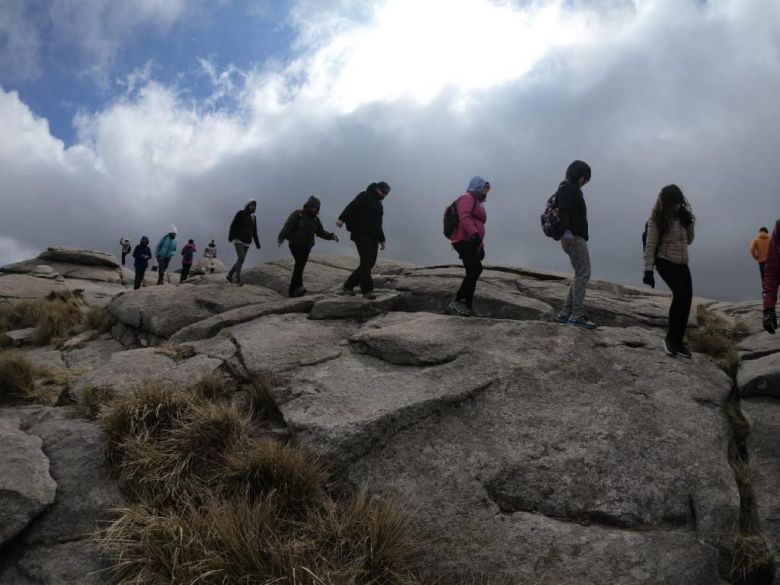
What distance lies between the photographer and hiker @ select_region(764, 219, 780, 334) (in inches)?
281

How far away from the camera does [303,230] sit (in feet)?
44.0

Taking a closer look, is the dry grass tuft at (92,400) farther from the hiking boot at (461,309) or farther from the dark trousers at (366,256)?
the hiking boot at (461,309)

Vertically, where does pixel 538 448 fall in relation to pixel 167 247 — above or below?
below

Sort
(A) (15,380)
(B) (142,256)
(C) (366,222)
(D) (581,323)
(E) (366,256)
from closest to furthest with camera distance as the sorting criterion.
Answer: (A) (15,380)
(D) (581,323)
(C) (366,222)
(E) (366,256)
(B) (142,256)

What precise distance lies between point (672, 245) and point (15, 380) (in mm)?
10625

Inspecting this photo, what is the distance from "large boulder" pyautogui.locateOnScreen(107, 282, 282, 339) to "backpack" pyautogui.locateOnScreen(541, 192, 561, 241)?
8.19 m

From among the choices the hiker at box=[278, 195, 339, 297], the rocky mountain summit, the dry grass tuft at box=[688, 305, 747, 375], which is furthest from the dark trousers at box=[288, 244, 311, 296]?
the dry grass tuft at box=[688, 305, 747, 375]

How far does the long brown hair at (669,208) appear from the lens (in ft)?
25.9

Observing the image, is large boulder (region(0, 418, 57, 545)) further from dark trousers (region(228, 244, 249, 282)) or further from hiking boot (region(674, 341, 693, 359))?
dark trousers (region(228, 244, 249, 282))

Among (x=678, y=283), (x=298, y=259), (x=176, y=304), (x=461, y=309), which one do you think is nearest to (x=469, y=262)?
(x=461, y=309)

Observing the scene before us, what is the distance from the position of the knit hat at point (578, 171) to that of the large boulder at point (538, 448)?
2.79 m

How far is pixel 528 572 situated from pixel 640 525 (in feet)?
4.49

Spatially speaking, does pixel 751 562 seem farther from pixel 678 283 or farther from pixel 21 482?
pixel 21 482

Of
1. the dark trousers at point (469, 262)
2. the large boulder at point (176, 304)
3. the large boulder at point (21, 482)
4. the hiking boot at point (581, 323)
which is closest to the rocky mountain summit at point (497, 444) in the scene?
the large boulder at point (21, 482)
